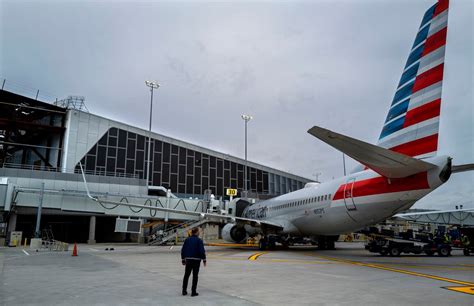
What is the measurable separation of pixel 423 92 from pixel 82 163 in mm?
37062

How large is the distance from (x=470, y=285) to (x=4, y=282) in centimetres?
1244

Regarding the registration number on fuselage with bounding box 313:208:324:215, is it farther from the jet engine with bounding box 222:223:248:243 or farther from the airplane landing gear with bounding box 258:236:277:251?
the jet engine with bounding box 222:223:248:243

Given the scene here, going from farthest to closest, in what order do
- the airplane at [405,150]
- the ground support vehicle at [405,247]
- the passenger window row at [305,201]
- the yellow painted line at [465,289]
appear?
the ground support vehicle at [405,247] → the passenger window row at [305,201] → the airplane at [405,150] → the yellow painted line at [465,289]

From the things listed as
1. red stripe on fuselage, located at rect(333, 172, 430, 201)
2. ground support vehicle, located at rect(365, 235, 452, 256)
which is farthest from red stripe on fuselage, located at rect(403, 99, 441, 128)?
ground support vehicle, located at rect(365, 235, 452, 256)

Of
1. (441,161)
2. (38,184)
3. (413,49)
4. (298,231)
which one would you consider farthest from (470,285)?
(38,184)

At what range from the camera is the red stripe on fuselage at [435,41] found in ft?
44.8

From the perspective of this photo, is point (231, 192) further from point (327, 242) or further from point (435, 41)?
point (435, 41)

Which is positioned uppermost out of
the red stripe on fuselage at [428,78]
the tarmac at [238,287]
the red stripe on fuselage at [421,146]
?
the red stripe on fuselage at [428,78]

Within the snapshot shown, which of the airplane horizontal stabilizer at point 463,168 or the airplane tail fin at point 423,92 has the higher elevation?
the airplane tail fin at point 423,92

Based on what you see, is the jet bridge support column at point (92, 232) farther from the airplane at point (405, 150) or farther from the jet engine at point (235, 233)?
the airplane at point (405, 150)

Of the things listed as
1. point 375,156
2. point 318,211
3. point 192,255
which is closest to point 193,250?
point 192,255

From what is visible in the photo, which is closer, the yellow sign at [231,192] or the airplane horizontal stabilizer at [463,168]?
the airplane horizontal stabilizer at [463,168]

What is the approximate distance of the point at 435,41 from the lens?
13852 millimetres

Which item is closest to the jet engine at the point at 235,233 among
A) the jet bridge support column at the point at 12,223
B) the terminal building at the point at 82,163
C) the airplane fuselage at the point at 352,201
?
the airplane fuselage at the point at 352,201
